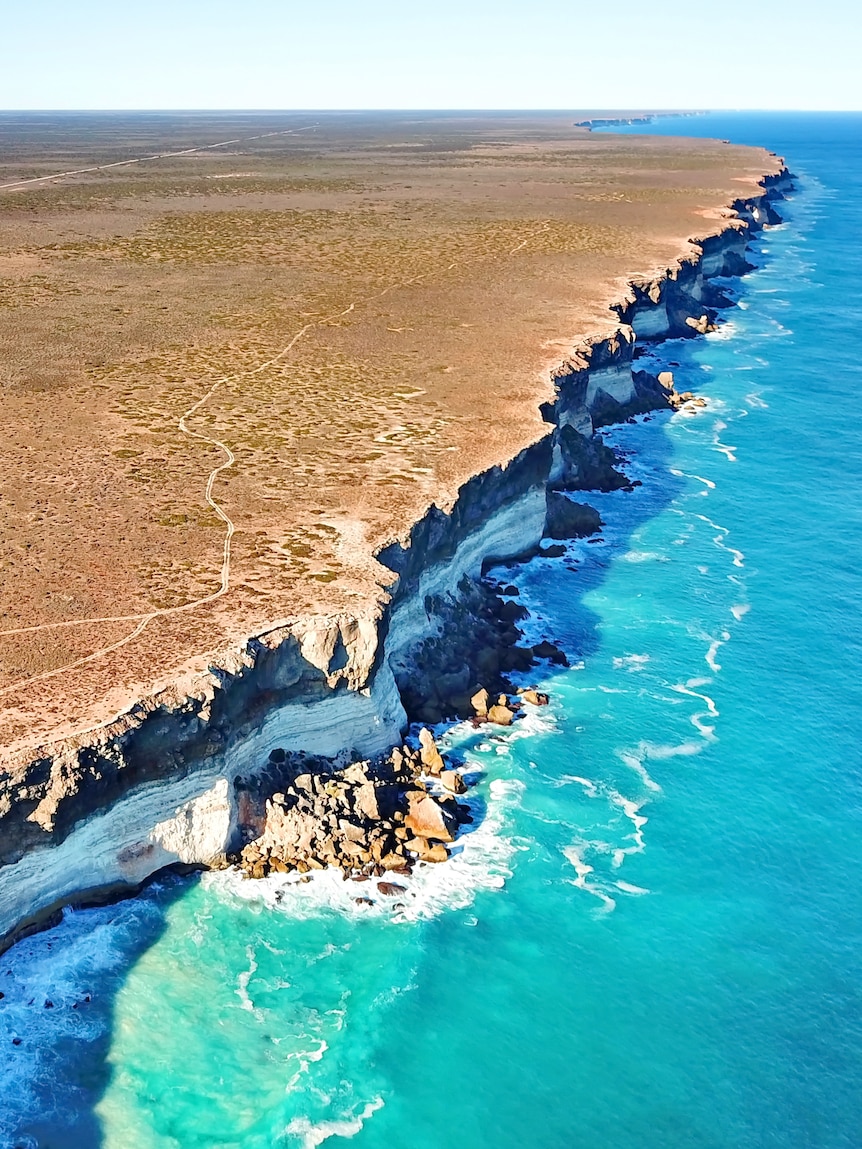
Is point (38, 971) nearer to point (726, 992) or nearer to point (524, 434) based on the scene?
point (726, 992)

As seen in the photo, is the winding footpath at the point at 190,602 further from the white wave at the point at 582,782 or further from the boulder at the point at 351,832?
the white wave at the point at 582,782

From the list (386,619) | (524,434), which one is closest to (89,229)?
(524,434)

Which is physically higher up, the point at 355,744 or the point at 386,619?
the point at 386,619

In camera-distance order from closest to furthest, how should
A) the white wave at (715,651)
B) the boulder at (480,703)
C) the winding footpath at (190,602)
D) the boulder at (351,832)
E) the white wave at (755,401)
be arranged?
the winding footpath at (190,602)
the boulder at (351,832)
the boulder at (480,703)
the white wave at (715,651)
the white wave at (755,401)

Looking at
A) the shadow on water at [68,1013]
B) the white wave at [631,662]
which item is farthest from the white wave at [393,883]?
the white wave at [631,662]

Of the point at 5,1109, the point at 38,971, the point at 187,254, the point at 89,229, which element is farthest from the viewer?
the point at 89,229

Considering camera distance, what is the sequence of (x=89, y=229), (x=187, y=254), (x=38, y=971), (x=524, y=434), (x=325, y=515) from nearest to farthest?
(x=38, y=971)
(x=325, y=515)
(x=524, y=434)
(x=187, y=254)
(x=89, y=229)

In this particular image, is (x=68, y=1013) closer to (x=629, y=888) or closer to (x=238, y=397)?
(x=629, y=888)
